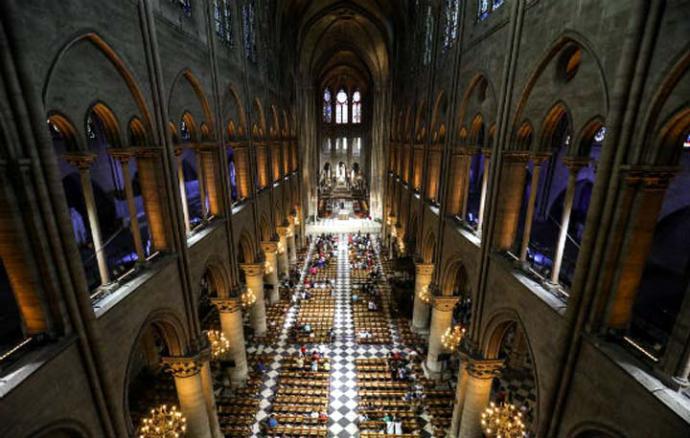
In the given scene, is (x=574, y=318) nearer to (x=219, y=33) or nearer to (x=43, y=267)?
(x=43, y=267)

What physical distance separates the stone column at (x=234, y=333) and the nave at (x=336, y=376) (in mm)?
579

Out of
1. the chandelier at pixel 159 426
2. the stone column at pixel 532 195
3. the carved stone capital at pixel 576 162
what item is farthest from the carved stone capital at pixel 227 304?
the carved stone capital at pixel 576 162

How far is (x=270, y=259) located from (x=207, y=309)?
15.8ft

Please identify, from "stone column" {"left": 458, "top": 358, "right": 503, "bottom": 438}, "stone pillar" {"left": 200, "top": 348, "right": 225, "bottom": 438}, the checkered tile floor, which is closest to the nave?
A: the checkered tile floor

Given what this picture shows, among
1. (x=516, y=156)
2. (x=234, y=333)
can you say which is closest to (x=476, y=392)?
(x=516, y=156)

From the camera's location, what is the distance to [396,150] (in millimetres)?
26547

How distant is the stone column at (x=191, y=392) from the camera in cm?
1013

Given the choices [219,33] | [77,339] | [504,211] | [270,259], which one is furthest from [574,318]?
[270,259]

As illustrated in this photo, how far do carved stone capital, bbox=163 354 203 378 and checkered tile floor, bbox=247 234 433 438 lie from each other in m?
4.40

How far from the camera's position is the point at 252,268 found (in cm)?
1708

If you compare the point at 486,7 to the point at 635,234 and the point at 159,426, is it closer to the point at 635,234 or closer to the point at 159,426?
the point at 635,234

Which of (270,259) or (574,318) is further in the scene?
(270,259)

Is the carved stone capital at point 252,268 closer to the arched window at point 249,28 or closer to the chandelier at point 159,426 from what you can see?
the chandelier at point 159,426

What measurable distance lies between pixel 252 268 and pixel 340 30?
29.9 metres
